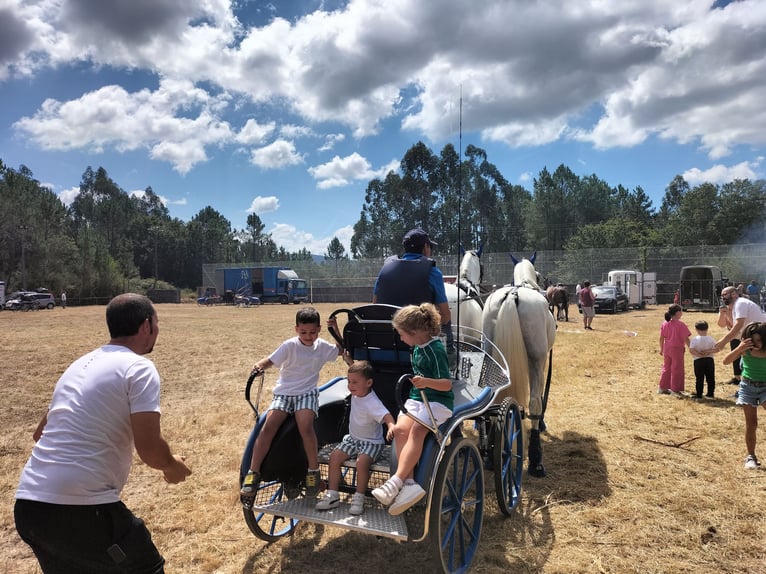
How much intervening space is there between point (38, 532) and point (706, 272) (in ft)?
98.8

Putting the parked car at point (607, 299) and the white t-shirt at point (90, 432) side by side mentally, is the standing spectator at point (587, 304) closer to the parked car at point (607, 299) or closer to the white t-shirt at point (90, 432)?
the parked car at point (607, 299)

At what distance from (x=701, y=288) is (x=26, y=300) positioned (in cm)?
4437

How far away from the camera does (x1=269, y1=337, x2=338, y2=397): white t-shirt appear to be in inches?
127

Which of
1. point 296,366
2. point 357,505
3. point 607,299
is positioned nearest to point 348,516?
point 357,505

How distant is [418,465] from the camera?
8.85 feet

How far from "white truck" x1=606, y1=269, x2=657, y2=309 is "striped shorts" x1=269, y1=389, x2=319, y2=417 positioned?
2875 centimetres

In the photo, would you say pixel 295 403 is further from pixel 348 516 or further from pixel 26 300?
pixel 26 300

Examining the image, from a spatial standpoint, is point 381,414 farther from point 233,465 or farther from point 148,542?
point 233,465

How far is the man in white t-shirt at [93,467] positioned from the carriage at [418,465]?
1.13 meters

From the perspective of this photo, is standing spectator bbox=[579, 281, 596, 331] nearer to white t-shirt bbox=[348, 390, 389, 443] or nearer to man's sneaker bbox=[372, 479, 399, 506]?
white t-shirt bbox=[348, 390, 389, 443]

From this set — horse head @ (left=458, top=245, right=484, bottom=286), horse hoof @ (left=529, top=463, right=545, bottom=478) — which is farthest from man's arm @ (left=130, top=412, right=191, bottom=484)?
horse head @ (left=458, top=245, right=484, bottom=286)

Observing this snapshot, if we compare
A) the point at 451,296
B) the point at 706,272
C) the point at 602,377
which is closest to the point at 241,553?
the point at 451,296


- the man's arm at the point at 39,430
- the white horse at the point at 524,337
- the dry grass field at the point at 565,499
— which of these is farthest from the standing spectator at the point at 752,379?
the man's arm at the point at 39,430

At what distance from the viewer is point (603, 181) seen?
7469 cm
